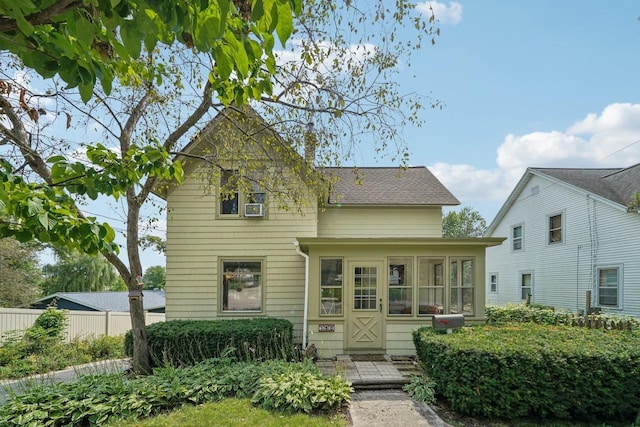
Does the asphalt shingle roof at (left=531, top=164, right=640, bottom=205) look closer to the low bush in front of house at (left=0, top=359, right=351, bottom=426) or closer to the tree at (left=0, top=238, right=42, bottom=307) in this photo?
the low bush in front of house at (left=0, top=359, right=351, bottom=426)

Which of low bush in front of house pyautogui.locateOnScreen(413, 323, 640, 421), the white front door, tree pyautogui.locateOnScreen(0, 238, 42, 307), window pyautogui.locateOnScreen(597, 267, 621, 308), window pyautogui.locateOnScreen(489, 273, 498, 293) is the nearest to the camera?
low bush in front of house pyautogui.locateOnScreen(413, 323, 640, 421)

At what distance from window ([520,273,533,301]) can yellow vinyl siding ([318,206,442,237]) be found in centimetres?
847

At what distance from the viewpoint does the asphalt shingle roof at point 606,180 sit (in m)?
13.1

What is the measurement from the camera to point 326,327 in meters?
8.93

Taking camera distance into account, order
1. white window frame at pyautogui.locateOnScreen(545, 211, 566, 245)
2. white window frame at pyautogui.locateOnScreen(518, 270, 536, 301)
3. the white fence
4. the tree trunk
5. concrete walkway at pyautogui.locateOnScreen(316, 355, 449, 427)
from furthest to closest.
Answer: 1. white window frame at pyautogui.locateOnScreen(518, 270, 536, 301)
2. white window frame at pyautogui.locateOnScreen(545, 211, 566, 245)
3. the white fence
4. the tree trunk
5. concrete walkway at pyautogui.locateOnScreen(316, 355, 449, 427)

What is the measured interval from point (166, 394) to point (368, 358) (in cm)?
457

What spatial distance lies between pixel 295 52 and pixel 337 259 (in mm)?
4980

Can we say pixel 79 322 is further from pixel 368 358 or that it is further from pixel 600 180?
pixel 600 180

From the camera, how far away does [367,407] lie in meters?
5.80

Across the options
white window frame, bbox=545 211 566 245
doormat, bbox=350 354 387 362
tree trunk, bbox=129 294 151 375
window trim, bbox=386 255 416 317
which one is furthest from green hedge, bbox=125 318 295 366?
white window frame, bbox=545 211 566 245

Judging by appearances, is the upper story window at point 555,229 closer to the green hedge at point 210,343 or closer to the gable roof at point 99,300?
the green hedge at point 210,343

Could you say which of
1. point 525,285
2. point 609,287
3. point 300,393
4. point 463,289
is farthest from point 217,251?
point 525,285

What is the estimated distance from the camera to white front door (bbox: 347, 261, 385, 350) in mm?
9031

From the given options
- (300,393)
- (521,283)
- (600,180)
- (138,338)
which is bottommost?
(300,393)
